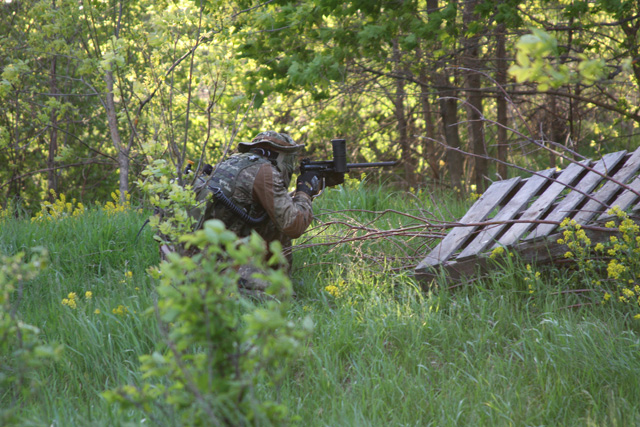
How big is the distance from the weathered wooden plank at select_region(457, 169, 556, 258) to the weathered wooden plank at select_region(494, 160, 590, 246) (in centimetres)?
6

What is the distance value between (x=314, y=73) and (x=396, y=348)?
328 centimetres

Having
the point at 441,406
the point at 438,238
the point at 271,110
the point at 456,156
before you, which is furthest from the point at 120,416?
the point at 271,110

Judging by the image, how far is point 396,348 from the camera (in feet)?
9.43

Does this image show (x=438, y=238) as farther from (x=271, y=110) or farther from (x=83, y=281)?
(x=271, y=110)

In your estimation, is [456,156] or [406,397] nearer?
[406,397]

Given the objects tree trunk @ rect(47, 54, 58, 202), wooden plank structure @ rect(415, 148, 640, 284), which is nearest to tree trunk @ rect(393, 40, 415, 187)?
wooden plank structure @ rect(415, 148, 640, 284)

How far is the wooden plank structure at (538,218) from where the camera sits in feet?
10.8

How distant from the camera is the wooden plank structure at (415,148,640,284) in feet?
10.8

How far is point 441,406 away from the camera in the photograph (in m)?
2.34

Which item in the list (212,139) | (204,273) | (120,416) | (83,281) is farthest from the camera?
(212,139)

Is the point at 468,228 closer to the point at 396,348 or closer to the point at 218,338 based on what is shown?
the point at 396,348

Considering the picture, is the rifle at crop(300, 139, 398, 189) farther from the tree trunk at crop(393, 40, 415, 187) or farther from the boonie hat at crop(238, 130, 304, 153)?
the tree trunk at crop(393, 40, 415, 187)

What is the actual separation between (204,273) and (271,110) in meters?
9.22

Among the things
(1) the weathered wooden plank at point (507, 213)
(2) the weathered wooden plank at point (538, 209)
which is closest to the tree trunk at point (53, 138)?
(1) the weathered wooden plank at point (507, 213)
